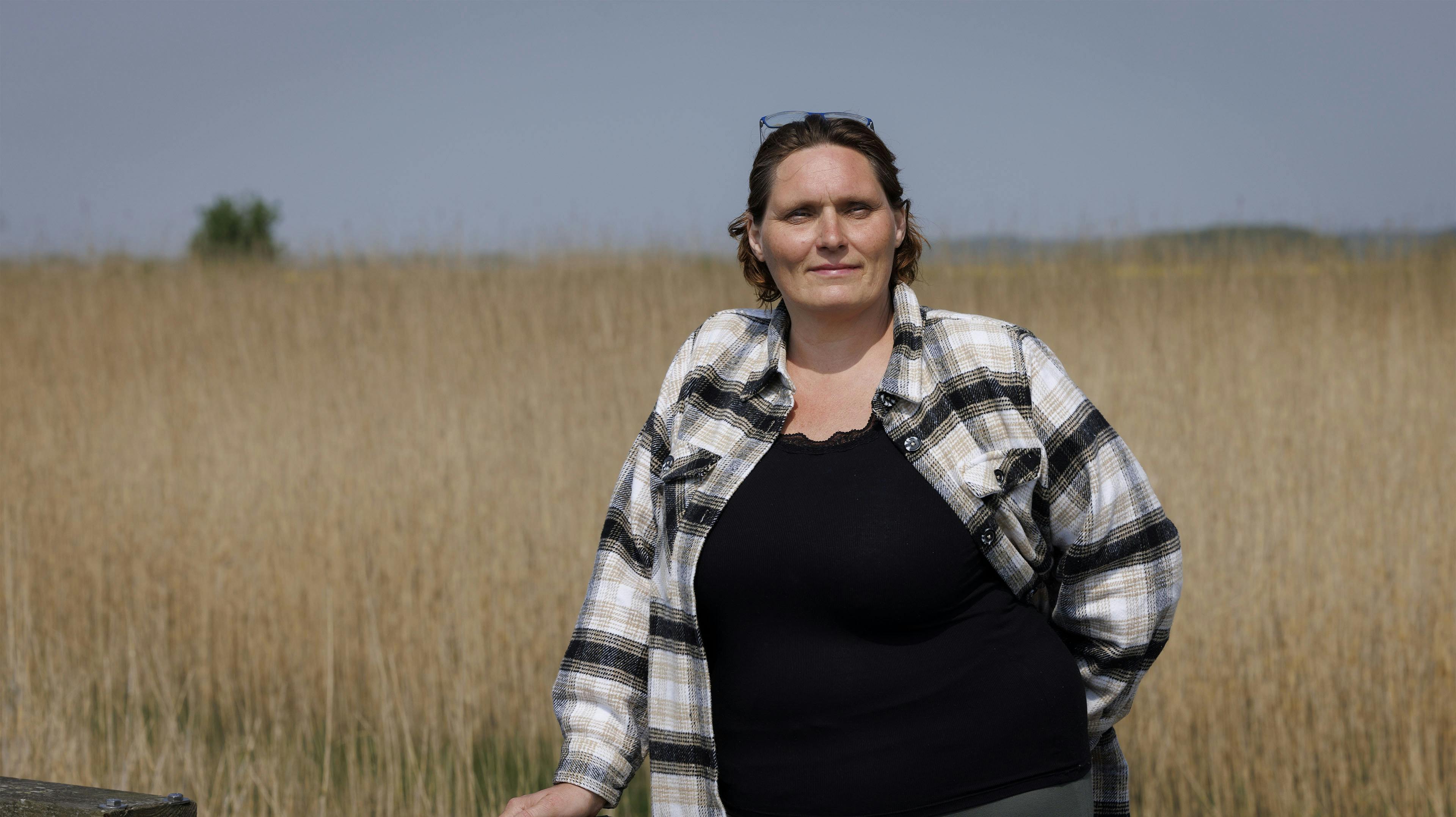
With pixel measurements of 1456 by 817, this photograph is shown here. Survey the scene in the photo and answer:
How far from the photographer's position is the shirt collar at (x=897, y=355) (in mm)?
1485

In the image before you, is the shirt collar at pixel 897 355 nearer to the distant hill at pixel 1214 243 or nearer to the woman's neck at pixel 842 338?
the woman's neck at pixel 842 338

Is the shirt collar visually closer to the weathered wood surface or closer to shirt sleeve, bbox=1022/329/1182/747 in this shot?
shirt sleeve, bbox=1022/329/1182/747

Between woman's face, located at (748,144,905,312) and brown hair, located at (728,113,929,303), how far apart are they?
0.6 inches

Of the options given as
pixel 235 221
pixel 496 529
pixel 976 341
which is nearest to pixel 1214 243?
pixel 496 529

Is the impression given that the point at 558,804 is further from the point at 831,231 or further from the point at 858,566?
the point at 831,231

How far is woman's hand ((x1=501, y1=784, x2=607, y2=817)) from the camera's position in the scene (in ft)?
4.64

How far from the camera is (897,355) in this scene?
1527mm

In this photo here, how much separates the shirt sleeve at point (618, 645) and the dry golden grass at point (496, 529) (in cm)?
166

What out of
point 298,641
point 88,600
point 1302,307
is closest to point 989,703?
point 298,641

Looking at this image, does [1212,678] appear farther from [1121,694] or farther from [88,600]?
[88,600]

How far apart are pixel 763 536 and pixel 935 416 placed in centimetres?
29

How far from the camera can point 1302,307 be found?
6566mm

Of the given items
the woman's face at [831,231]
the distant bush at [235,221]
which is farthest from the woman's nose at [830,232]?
the distant bush at [235,221]

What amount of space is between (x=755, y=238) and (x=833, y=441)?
380mm
